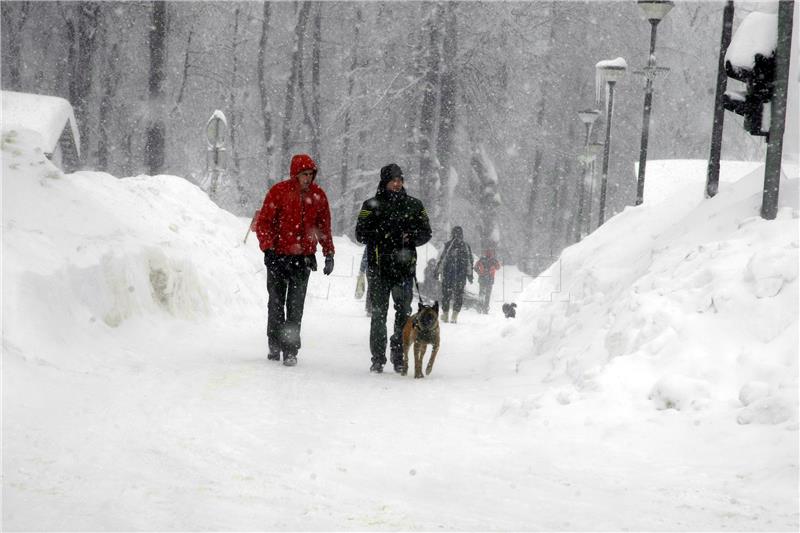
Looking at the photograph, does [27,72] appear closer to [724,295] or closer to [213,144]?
[213,144]

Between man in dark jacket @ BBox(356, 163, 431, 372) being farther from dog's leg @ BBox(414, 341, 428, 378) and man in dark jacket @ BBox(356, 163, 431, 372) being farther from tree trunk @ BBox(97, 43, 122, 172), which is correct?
tree trunk @ BBox(97, 43, 122, 172)

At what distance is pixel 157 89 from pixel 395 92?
7.13m

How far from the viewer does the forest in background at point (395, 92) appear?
3078 cm

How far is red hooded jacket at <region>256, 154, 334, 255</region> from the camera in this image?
30.6ft

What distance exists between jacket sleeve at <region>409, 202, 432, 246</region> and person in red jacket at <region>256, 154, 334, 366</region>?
0.80 m

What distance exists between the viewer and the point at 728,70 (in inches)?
350

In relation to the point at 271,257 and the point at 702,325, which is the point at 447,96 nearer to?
the point at 271,257

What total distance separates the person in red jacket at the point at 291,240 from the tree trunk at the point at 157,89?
20.9m

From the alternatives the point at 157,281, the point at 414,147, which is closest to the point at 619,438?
the point at 157,281

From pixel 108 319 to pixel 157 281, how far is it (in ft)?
6.26

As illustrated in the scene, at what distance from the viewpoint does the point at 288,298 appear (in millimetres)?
9484

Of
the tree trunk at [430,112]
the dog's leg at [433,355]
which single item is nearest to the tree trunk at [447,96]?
the tree trunk at [430,112]

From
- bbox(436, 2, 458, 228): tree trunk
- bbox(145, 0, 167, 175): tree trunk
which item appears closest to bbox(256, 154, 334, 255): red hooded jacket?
bbox(145, 0, 167, 175): tree trunk

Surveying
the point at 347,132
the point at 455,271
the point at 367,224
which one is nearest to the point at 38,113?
the point at 347,132
